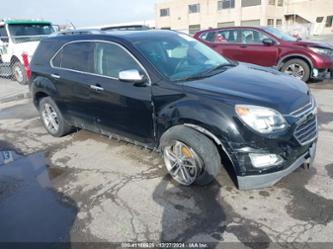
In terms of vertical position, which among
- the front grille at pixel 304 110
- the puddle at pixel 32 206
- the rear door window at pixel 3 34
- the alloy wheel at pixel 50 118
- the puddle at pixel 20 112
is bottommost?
the puddle at pixel 20 112

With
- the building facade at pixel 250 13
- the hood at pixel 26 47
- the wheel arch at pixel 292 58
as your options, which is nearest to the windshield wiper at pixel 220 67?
the wheel arch at pixel 292 58

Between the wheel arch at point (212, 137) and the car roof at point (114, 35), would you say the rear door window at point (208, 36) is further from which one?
the wheel arch at point (212, 137)

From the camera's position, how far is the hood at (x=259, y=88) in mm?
2903

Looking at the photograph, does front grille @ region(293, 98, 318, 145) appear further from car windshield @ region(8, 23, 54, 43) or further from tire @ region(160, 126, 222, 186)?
car windshield @ region(8, 23, 54, 43)

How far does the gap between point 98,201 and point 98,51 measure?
2.07 m

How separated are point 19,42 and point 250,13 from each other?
39129 mm

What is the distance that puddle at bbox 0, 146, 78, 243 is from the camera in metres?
2.84

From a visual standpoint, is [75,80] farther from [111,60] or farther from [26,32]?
[26,32]

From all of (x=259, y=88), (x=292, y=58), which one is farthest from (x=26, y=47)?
(x=259, y=88)

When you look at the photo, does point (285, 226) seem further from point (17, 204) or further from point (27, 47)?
point (27, 47)

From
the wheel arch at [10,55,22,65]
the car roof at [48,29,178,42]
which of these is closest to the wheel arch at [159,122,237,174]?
the car roof at [48,29,178,42]

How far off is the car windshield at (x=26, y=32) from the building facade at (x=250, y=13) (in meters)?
32.4

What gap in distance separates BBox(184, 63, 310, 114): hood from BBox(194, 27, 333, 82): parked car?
184 inches

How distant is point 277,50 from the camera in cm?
803
